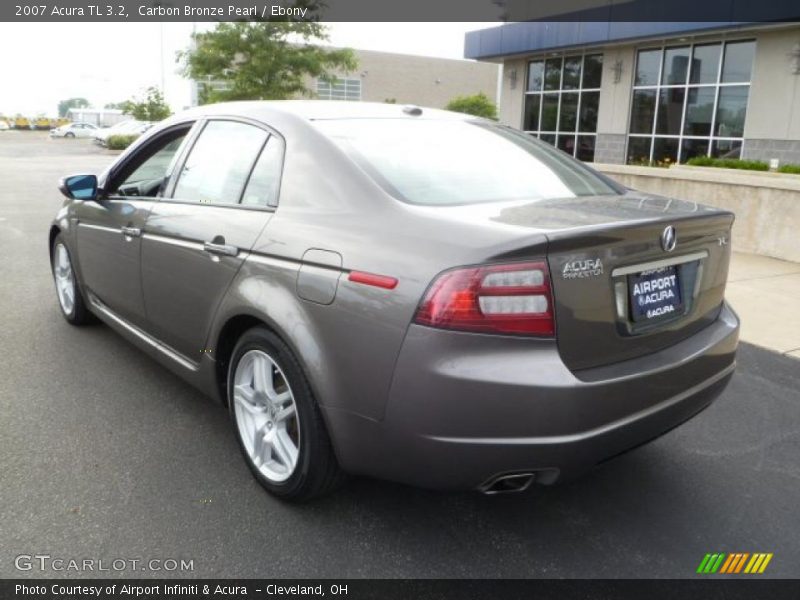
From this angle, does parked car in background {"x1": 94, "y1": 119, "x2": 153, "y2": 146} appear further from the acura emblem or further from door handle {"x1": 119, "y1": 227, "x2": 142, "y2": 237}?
the acura emblem

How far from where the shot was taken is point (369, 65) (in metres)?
59.0

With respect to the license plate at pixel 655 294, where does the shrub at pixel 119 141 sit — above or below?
above

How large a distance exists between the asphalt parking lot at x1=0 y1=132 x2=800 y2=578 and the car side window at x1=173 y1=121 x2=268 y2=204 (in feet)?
3.98

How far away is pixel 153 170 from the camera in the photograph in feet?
14.2

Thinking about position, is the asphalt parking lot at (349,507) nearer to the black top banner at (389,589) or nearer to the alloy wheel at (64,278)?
the black top banner at (389,589)

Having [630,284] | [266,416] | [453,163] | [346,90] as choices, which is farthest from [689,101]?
[346,90]

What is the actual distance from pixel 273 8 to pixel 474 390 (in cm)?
2130

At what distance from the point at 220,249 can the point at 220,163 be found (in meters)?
0.57

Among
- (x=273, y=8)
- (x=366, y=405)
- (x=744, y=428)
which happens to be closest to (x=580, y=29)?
(x=273, y=8)

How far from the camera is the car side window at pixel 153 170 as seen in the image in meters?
3.86

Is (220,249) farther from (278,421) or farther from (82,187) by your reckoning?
(82,187)

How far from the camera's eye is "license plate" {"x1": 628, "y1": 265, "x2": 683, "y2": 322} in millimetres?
2500

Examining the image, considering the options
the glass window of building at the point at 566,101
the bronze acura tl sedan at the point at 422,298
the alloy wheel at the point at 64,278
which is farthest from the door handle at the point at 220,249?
the glass window of building at the point at 566,101

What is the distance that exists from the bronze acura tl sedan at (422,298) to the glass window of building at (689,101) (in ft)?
46.8
